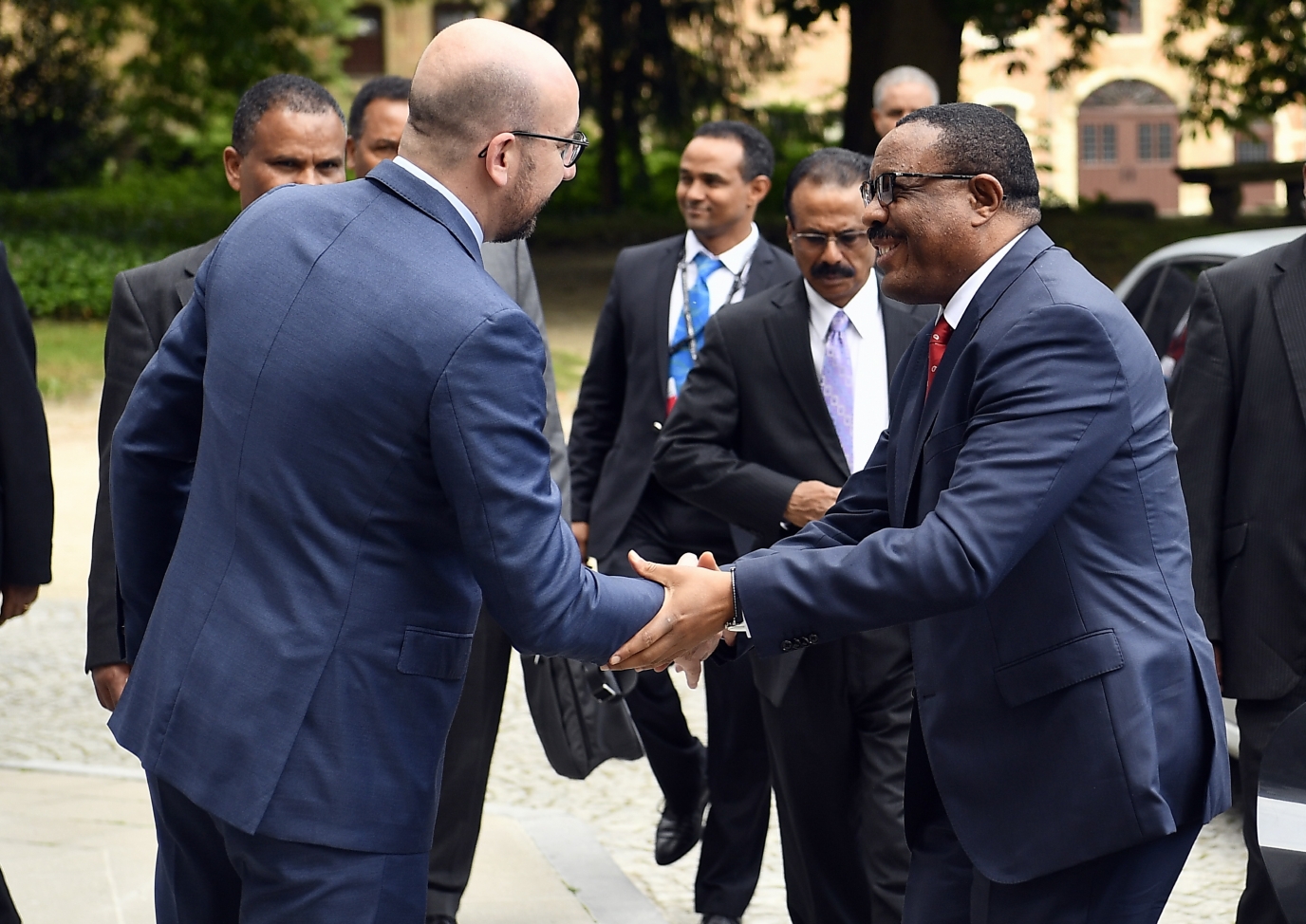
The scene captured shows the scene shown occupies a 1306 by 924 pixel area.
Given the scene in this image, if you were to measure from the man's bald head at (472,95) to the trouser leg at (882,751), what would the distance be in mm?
2188

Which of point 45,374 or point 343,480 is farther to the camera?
point 45,374

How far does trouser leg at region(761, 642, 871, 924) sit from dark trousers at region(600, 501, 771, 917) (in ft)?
1.00

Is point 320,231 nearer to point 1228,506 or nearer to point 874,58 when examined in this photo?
point 1228,506

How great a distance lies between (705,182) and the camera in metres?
5.95

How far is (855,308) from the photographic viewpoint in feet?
16.2

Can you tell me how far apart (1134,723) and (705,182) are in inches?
133

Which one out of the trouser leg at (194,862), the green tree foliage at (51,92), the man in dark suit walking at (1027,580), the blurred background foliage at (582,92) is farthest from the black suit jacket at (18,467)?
the green tree foliage at (51,92)

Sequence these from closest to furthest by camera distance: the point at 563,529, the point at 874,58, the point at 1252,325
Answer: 1. the point at 563,529
2. the point at 1252,325
3. the point at 874,58

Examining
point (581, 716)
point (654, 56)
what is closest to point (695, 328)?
point (581, 716)

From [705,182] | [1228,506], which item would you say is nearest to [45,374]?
[705,182]

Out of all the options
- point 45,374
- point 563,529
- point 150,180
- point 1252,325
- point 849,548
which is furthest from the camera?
point 150,180

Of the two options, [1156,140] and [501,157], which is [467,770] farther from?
[1156,140]

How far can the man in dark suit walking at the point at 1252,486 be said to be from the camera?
4145mm

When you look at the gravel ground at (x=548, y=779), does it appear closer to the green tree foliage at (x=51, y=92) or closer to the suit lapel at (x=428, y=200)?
the suit lapel at (x=428, y=200)
